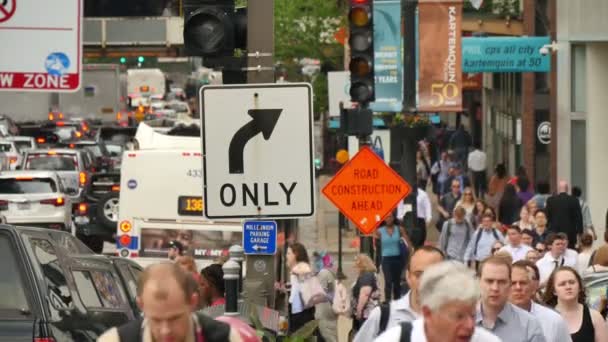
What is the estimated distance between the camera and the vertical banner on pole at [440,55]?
2769cm

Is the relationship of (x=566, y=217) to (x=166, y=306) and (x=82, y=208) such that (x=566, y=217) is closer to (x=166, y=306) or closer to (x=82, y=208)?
(x=82, y=208)

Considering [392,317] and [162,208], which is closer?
[392,317]

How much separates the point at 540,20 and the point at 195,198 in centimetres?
1697

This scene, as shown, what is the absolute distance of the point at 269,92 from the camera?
11.1 m

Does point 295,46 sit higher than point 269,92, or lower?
higher

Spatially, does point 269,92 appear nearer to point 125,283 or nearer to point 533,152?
point 125,283

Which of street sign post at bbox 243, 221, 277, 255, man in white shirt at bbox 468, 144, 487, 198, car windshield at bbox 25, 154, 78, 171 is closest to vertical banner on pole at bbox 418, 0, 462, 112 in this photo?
car windshield at bbox 25, 154, 78, 171

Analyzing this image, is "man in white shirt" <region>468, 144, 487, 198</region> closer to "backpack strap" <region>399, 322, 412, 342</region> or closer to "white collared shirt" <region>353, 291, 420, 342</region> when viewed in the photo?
"white collared shirt" <region>353, 291, 420, 342</region>

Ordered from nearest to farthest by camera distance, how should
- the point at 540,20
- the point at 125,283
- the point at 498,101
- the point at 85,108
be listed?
the point at 125,283 → the point at 540,20 → the point at 498,101 → the point at 85,108

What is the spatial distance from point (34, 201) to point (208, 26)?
2115 centimetres

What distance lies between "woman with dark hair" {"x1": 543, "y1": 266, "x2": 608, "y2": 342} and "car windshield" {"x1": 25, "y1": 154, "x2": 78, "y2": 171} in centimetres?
2986

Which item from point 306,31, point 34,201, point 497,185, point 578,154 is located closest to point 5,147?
point 306,31

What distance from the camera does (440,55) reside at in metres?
27.7

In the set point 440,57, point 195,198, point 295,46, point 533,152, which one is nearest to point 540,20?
point 533,152
